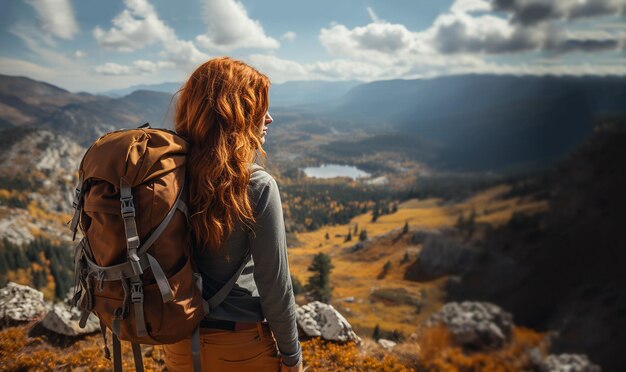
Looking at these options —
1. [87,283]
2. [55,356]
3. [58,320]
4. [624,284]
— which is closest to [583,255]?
[624,284]

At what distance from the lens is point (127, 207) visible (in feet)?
6.27

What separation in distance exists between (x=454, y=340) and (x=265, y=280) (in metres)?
2.25

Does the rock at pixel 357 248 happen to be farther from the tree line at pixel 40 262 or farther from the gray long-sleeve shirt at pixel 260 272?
the gray long-sleeve shirt at pixel 260 272

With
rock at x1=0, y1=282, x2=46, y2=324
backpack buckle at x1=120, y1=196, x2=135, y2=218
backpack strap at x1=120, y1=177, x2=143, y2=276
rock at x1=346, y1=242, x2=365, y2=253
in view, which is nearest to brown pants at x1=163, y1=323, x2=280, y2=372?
backpack strap at x1=120, y1=177, x2=143, y2=276

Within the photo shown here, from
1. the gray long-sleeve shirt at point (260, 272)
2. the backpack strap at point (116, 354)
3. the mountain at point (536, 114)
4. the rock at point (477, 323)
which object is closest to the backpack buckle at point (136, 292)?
the gray long-sleeve shirt at point (260, 272)

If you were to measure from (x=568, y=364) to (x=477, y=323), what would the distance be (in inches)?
32.0

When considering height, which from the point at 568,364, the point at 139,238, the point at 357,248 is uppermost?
the point at 139,238

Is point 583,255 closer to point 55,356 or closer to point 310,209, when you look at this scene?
point 55,356

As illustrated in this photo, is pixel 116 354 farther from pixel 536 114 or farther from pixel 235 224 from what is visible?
pixel 536 114

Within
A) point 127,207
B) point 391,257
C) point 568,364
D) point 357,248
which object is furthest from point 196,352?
point 357,248

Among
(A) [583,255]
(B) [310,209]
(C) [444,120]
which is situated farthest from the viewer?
(B) [310,209]

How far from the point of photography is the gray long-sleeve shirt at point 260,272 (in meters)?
2.19

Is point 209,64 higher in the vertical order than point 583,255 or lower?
higher

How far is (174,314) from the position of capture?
2135mm
